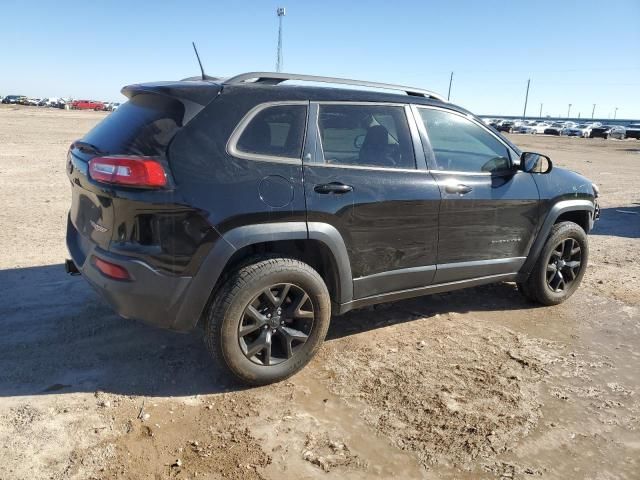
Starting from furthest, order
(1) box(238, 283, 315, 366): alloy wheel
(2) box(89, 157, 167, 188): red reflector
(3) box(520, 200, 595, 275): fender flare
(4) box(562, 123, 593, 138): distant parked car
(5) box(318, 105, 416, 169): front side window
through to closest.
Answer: (4) box(562, 123, 593, 138): distant parked car → (3) box(520, 200, 595, 275): fender flare → (5) box(318, 105, 416, 169): front side window → (1) box(238, 283, 315, 366): alloy wheel → (2) box(89, 157, 167, 188): red reflector

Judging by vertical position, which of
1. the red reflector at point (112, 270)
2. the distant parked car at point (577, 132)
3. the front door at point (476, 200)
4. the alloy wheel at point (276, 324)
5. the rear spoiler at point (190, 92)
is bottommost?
the alloy wheel at point (276, 324)

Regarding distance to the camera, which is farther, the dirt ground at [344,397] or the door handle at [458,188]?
the door handle at [458,188]

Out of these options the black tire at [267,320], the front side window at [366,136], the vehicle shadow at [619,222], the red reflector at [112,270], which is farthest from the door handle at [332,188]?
the vehicle shadow at [619,222]

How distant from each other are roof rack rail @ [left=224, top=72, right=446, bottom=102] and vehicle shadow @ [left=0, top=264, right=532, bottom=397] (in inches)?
75.1

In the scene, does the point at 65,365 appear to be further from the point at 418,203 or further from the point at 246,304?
the point at 418,203

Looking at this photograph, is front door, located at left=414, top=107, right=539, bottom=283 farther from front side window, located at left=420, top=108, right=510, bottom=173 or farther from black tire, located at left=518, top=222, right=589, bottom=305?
black tire, located at left=518, top=222, right=589, bottom=305

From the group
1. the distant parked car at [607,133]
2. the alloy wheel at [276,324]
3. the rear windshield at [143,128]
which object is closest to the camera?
the rear windshield at [143,128]

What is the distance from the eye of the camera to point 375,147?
12.4ft

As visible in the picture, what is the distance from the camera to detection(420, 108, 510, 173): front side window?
4.05 meters

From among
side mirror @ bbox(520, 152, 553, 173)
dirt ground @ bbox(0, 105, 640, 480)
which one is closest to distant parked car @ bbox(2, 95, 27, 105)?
dirt ground @ bbox(0, 105, 640, 480)

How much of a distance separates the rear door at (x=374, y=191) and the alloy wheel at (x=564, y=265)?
1594mm

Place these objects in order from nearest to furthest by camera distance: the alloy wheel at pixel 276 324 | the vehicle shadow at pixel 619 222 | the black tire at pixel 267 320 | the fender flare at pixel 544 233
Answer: the black tire at pixel 267 320
the alloy wheel at pixel 276 324
the fender flare at pixel 544 233
the vehicle shadow at pixel 619 222

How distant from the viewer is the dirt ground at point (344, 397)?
8.93ft

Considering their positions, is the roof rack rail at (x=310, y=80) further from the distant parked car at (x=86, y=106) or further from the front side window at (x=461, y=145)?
the distant parked car at (x=86, y=106)
